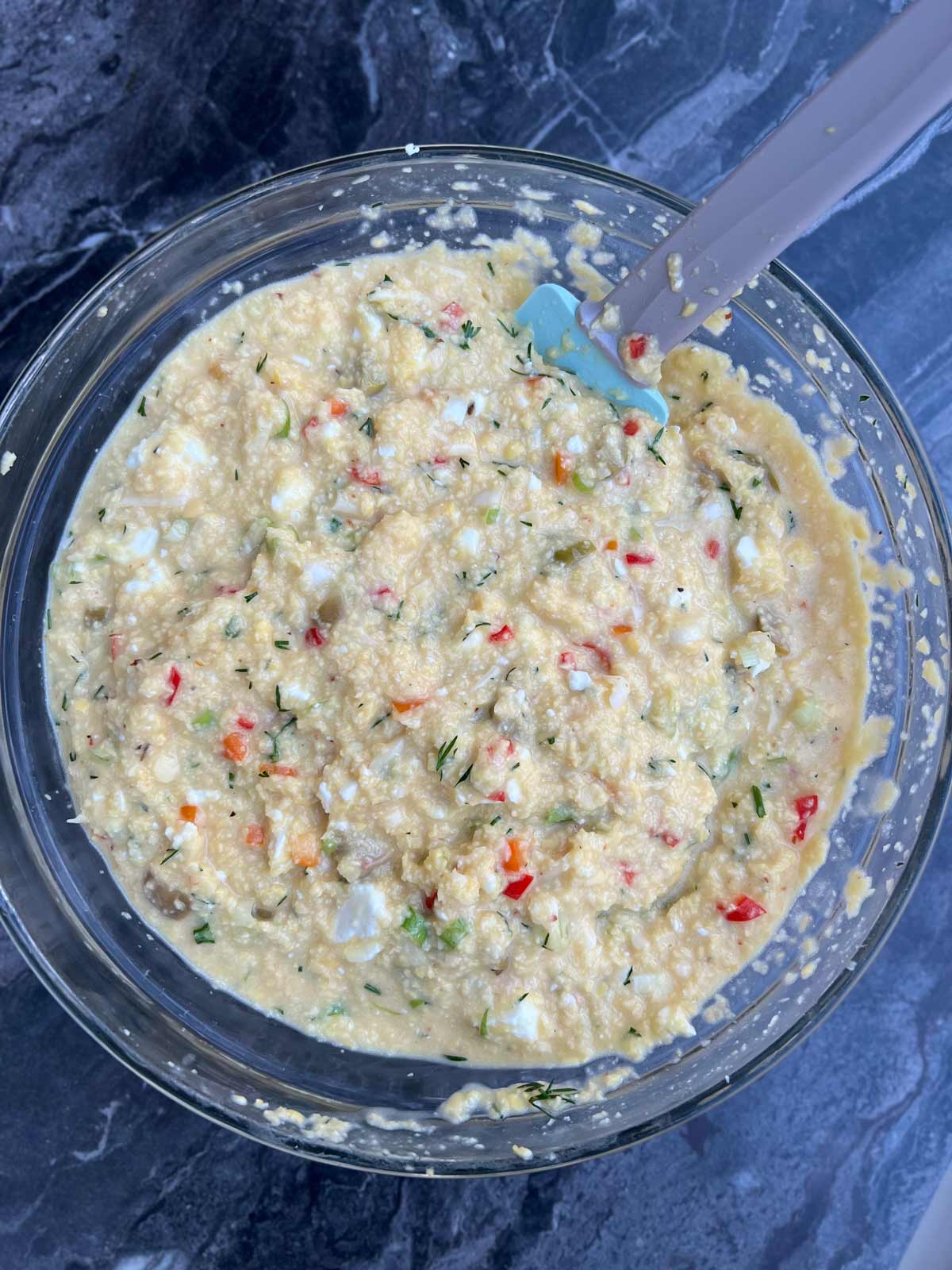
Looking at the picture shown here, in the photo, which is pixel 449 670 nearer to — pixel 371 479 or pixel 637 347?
pixel 371 479

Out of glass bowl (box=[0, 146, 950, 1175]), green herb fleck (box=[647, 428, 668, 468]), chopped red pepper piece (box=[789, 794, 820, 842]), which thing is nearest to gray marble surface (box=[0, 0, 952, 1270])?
glass bowl (box=[0, 146, 950, 1175])

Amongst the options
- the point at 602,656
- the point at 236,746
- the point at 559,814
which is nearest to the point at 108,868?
the point at 236,746

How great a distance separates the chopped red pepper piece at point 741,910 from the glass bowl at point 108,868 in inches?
4.4

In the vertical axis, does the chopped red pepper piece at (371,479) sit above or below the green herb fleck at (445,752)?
above

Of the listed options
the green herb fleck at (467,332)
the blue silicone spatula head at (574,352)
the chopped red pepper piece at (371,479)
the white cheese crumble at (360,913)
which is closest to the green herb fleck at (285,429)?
the chopped red pepper piece at (371,479)

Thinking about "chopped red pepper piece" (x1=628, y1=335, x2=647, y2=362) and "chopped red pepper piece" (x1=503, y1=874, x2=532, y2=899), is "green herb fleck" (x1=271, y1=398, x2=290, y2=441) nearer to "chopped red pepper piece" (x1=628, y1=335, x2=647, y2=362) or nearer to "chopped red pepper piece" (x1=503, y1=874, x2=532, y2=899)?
"chopped red pepper piece" (x1=628, y1=335, x2=647, y2=362)

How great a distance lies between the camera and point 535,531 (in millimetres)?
1798

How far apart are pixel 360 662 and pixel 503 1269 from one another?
4.53 ft

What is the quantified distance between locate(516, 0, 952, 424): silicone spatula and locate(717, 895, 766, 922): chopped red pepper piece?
92cm

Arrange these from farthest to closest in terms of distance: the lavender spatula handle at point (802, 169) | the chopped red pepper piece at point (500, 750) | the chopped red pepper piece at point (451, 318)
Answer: the chopped red pepper piece at point (451, 318)
the chopped red pepper piece at point (500, 750)
the lavender spatula handle at point (802, 169)

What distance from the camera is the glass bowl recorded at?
197 cm

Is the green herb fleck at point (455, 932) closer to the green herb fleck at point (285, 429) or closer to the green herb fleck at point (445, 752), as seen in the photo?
the green herb fleck at point (445, 752)

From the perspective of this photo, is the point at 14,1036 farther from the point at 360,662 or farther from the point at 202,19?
the point at 202,19

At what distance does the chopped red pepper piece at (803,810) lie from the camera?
1.98 meters
